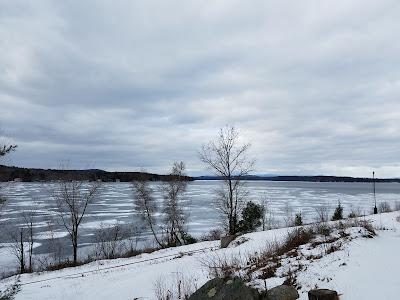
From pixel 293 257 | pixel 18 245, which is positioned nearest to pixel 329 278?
pixel 293 257

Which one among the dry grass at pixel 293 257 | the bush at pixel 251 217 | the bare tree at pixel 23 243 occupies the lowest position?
the bare tree at pixel 23 243

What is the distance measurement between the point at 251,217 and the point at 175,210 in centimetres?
823

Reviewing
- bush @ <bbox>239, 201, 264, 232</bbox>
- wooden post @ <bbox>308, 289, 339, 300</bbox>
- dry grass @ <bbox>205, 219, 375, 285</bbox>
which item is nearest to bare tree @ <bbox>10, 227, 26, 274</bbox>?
bush @ <bbox>239, 201, 264, 232</bbox>

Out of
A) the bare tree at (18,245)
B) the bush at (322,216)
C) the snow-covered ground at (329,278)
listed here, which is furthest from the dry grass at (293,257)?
the bare tree at (18,245)

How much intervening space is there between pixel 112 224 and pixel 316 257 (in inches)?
1380

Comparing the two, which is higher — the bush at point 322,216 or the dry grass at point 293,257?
the dry grass at point 293,257

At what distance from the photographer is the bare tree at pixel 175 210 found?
37438 millimetres

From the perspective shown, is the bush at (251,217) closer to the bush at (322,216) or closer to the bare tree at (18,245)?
the bush at (322,216)

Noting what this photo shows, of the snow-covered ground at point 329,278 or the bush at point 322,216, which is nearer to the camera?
the snow-covered ground at point 329,278

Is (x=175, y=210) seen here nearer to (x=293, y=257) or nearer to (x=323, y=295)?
(x=293, y=257)

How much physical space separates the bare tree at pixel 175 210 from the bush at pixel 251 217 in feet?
17.5

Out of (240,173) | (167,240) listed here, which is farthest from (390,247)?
(167,240)

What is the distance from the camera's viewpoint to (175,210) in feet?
128

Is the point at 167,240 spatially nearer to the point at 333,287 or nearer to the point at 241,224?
the point at 241,224
